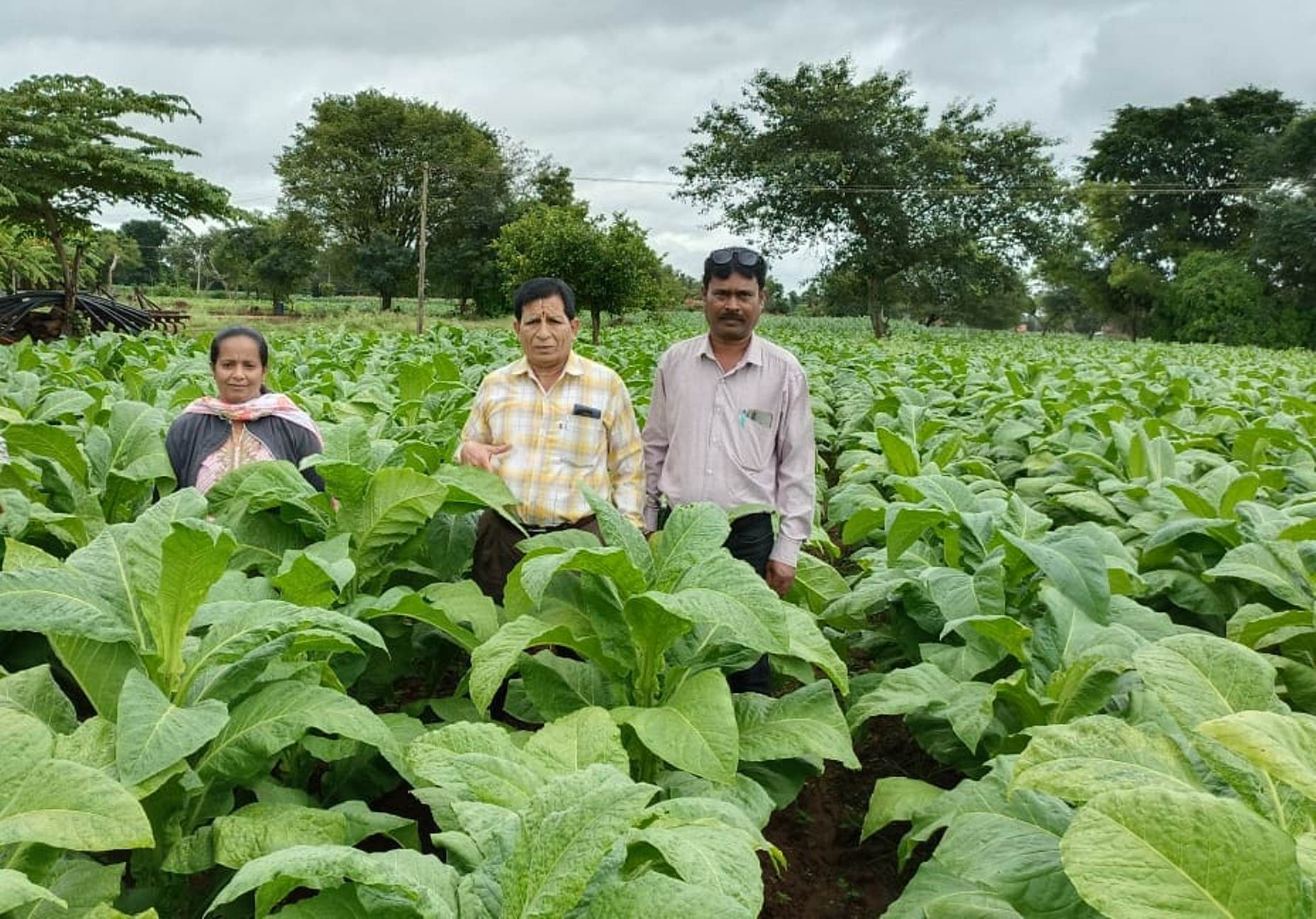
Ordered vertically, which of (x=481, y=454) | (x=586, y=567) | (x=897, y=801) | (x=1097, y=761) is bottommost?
(x=897, y=801)

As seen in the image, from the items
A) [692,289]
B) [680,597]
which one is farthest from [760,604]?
[692,289]

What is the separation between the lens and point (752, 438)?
3.40m

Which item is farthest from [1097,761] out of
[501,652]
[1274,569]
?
[1274,569]

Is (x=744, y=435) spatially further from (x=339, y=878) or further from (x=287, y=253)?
(x=287, y=253)

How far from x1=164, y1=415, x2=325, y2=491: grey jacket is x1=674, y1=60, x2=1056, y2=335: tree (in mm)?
32697

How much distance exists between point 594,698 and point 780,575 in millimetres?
1233

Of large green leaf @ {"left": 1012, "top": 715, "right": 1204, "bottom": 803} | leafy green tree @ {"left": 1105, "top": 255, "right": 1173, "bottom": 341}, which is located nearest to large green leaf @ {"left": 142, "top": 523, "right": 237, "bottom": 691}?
large green leaf @ {"left": 1012, "top": 715, "right": 1204, "bottom": 803}

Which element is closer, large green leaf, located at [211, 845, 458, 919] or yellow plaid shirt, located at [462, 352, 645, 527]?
large green leaf, located at [211, 845, 458, 919]

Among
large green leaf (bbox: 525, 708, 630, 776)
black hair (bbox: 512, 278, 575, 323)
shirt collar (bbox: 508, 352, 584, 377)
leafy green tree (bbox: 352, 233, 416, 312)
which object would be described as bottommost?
large green leaf (bbox: 525, 708, 630, 776)

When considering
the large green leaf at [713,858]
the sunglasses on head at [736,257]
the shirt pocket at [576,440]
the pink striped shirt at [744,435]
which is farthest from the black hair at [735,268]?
the large green leaf at [713,858]

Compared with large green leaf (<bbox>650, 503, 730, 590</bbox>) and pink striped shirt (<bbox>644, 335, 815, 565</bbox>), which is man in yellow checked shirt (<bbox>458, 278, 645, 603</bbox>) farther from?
large green leaf (<bbox>650, 503, 730, 590</bbox>)

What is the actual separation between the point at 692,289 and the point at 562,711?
85.6 meters

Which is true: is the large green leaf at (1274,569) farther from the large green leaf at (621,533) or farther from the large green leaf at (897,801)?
the large green leaf at (621,533)

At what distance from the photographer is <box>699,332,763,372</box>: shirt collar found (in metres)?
3.37
